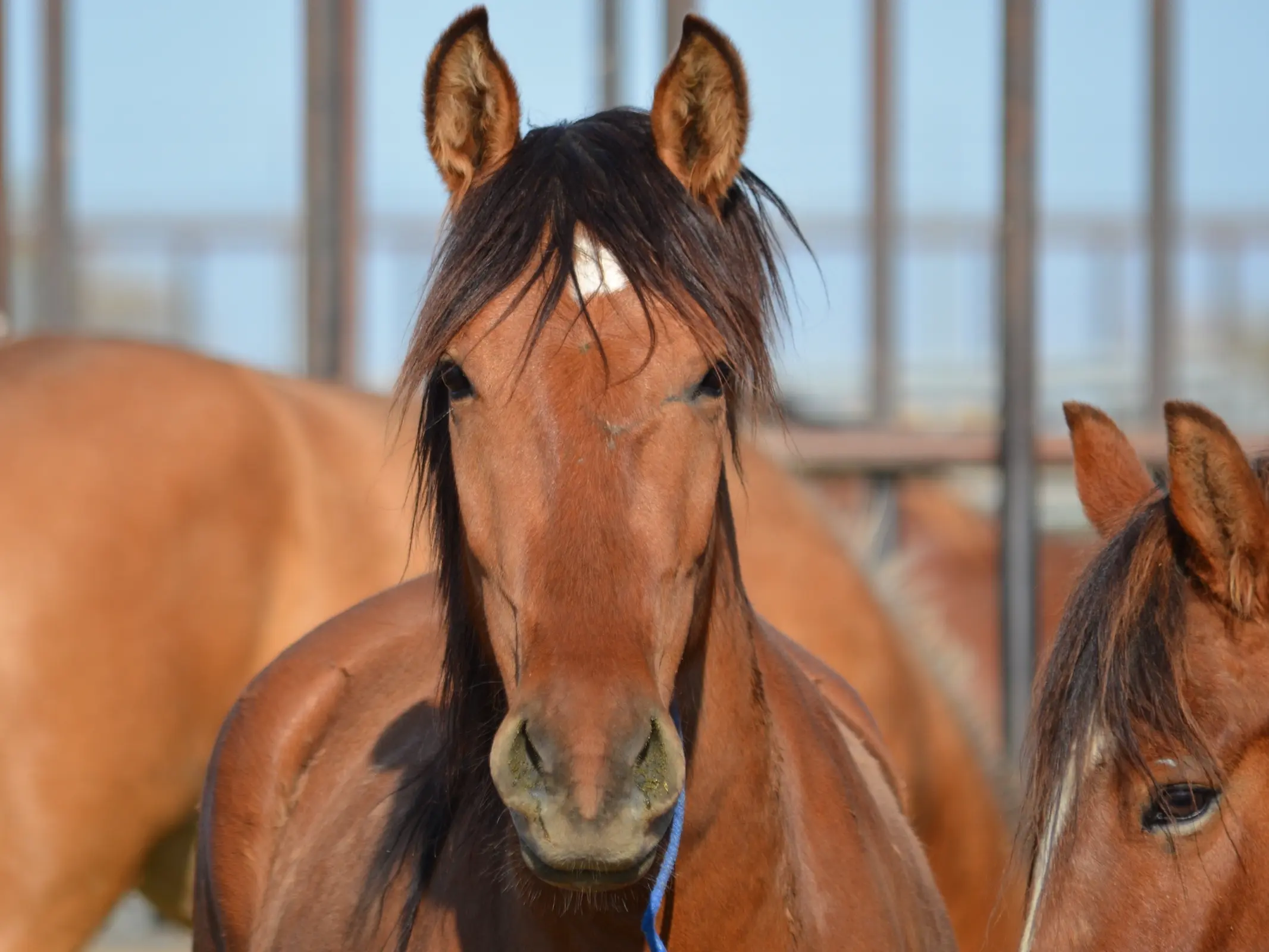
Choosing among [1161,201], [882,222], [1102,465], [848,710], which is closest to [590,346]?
[1102,465]

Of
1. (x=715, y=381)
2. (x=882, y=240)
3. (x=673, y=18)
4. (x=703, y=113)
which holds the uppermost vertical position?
(x=673, y=18)

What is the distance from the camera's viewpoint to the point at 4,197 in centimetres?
568

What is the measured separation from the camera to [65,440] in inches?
149

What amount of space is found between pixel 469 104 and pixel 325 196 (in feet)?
9.31

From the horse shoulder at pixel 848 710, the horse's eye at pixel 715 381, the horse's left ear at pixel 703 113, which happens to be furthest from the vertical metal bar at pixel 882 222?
the horse's eye at pixel 715 381

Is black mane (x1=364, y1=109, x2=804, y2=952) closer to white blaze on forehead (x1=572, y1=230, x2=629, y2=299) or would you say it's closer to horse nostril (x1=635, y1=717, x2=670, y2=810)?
white blaze on forehead (x1=572, y1=230, x2=629, y2=299)

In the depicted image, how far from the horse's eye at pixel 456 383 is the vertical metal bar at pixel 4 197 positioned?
3.87 metres

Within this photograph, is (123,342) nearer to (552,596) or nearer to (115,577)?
(115,577)

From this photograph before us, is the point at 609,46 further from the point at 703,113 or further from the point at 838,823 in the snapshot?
the point at 838,823

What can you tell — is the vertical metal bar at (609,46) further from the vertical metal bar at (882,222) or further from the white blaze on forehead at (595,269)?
A: the white blaze on forehead at (595,269)

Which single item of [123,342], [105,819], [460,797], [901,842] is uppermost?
[123,342]

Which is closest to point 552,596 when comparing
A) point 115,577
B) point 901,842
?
point 901,842

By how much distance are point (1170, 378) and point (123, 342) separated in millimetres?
6610

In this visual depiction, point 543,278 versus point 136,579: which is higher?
A: point 543,278
